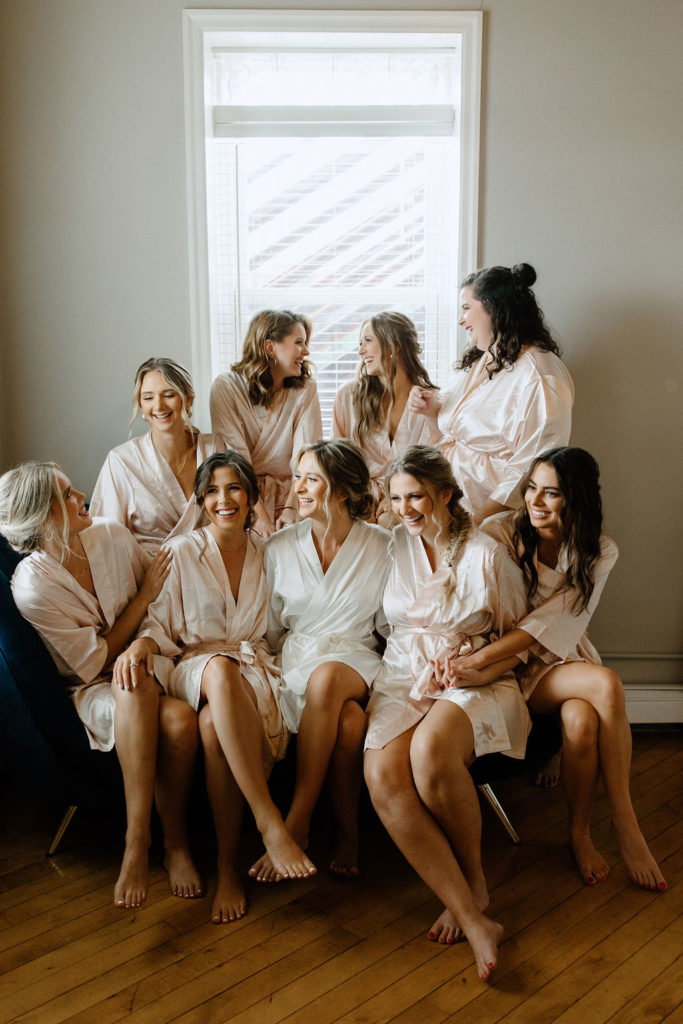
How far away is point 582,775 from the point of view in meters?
2.16

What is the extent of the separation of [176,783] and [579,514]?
3.91 feet

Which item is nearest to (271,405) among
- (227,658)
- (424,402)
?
(424,402)

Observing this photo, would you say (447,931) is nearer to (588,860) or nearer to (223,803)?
(588,860)

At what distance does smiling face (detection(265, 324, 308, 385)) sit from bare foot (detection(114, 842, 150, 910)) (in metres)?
1.48

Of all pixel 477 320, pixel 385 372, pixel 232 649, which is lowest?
pixel 232 649

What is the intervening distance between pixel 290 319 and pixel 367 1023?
6.40 ft

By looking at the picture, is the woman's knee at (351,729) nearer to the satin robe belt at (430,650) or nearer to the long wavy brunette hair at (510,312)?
the satin robe belt at (430,650)

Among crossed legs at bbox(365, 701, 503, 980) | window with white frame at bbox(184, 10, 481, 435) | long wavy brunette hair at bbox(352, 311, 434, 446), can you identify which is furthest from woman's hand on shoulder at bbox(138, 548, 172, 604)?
window with white frame at bbox(184, 10, 481, 435)

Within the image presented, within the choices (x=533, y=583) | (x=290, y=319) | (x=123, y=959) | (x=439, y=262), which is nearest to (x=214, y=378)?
(x=290, y=319)

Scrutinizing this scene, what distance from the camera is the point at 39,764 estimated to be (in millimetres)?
2098

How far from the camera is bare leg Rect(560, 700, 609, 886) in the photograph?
7.02 ft

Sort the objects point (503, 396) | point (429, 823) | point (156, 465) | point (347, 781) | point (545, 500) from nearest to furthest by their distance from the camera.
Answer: point (429, 823) → point (347, 781) → point (545, 500) → point (503, 396) → point (156, 465)

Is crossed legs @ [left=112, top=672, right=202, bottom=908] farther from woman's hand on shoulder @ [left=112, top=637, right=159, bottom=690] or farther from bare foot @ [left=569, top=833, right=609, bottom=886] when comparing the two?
bare foot @ [left=569, top=833, right=609, bottom=886]

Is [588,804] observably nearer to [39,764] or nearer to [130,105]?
[39,764]
